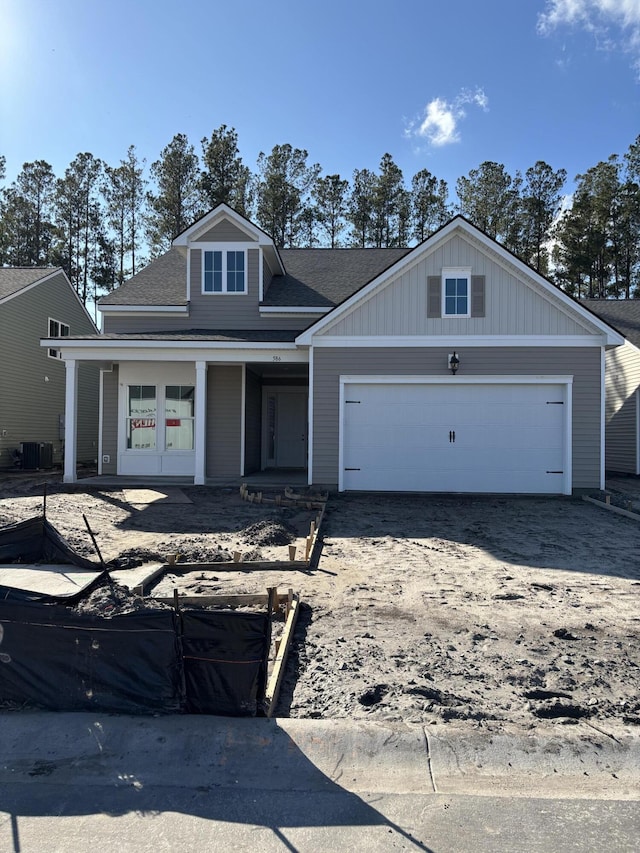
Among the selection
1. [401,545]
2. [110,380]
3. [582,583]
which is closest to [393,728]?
[582,583]

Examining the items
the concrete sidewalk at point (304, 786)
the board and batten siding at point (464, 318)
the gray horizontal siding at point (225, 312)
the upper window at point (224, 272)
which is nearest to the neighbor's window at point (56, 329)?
the gray horizontal siding at point (225, 312)

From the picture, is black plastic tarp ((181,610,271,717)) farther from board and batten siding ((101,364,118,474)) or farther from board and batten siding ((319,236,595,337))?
board and batten siding ((101,364,118,474))

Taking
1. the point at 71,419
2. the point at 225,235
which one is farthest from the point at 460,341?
the point at 71,419

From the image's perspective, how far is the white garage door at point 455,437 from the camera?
12.6 metres

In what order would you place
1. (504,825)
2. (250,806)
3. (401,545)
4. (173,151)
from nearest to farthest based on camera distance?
(504,825), (250,806), (401,545), (173,151)

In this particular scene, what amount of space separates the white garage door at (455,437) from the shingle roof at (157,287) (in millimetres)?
6192

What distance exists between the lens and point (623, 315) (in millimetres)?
20766

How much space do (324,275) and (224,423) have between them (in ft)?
18.6

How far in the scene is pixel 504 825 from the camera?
110 inches

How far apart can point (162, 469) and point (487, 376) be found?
27.4 feet

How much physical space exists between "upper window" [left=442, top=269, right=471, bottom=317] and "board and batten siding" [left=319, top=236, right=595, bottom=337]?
0.49ft

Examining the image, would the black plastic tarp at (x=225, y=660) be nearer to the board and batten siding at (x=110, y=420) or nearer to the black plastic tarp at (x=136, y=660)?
the black plastic tarp at (x=136, y=660)

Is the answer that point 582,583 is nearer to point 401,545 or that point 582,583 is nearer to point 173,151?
point 401,545

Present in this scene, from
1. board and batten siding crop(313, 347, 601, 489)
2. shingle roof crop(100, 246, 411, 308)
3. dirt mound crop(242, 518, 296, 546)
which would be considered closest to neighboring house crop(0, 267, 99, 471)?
shingle roof crop(100, 246, 411, 308)
